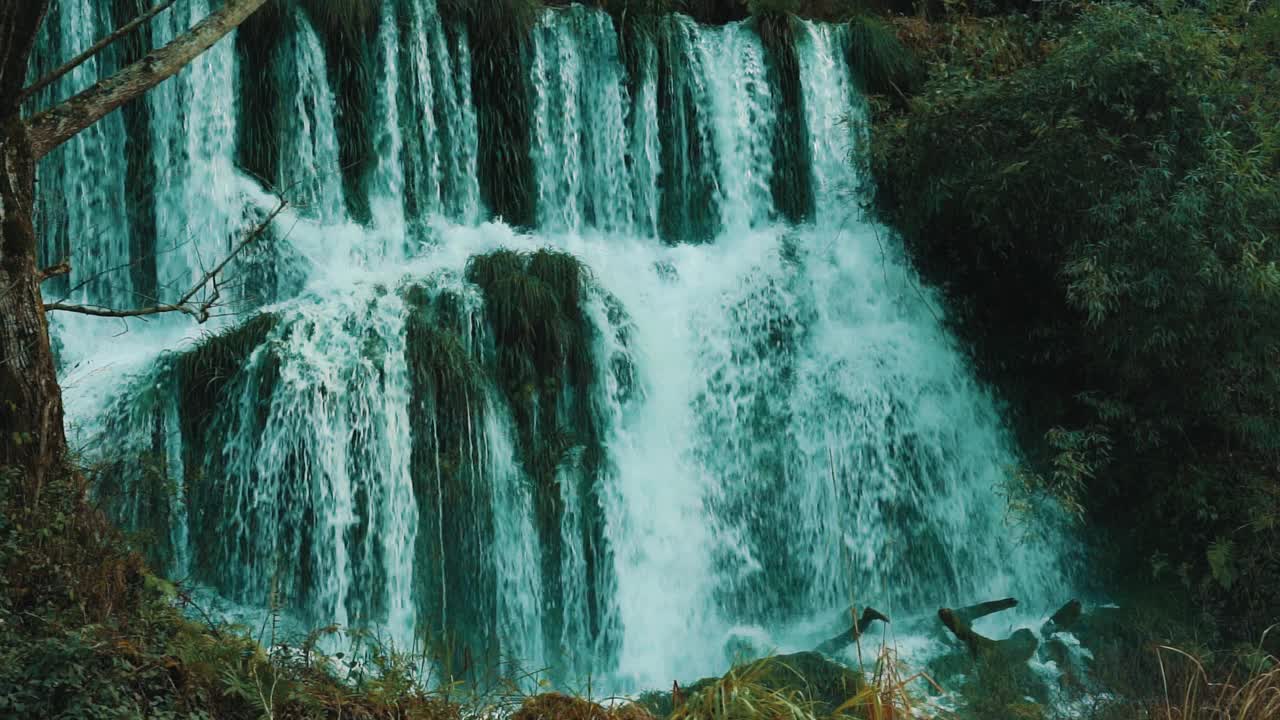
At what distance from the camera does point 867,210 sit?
11.2 meters

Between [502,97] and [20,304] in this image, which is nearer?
[20,304]

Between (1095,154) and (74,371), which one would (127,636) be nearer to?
(74,371)

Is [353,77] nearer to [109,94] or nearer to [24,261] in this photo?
[109,94]

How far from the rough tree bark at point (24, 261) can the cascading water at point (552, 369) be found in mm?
1592

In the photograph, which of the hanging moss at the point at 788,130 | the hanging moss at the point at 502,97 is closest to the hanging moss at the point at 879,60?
the hanging moss at the point at 788,130

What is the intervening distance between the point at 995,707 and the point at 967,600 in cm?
173

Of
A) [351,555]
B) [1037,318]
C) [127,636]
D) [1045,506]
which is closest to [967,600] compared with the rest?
[1045,506]

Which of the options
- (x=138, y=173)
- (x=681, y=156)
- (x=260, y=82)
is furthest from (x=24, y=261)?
(x=681, y=156)

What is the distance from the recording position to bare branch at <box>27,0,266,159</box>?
18.7 ft

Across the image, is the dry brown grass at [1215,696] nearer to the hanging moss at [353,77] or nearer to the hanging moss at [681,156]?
the hanging moss at [681,156]

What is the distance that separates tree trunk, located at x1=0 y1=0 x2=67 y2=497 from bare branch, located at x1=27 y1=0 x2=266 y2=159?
0.38 feet

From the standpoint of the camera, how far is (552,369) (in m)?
9.10

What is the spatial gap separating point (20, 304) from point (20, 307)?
0.05 feet

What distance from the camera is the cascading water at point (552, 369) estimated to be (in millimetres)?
7984
